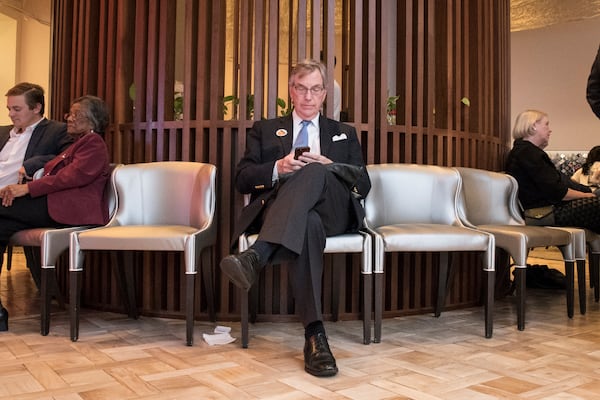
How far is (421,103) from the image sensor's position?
333cm

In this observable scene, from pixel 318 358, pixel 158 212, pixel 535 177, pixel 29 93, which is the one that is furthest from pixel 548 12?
pixel 318 358

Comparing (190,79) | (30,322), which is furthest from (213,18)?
(30,322)

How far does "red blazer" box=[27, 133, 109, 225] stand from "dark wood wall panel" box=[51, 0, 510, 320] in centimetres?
32

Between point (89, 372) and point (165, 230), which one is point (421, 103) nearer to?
point (165, 230)

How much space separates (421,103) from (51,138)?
7.23 feet

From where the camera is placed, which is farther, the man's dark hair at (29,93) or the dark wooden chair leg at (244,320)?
the man's dark hair at (29,93)

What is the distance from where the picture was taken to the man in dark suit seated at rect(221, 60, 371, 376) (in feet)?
7.06

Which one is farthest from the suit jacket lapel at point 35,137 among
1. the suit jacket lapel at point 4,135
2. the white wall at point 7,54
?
the white wall at point 7,54

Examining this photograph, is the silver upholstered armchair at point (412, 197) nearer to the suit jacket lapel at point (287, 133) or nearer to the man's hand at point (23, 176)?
the suit jacket lapel at point (287, 133)

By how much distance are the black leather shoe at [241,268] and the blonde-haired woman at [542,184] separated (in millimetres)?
2257

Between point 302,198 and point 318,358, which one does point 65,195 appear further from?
point 318,358

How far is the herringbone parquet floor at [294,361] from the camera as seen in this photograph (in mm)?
1826

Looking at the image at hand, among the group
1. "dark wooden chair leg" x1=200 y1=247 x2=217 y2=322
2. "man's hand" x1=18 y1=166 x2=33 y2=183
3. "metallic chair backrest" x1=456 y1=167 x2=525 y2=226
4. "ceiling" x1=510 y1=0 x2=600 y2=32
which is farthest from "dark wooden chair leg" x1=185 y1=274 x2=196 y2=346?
"ceiling" x1=510 y1=0 x2=600 y2=32

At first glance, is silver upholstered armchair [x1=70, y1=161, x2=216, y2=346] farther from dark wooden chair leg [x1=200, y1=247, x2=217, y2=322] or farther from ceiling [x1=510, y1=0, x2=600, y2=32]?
ceiling [x1=510, y1=0, x2=600, y2=32]
